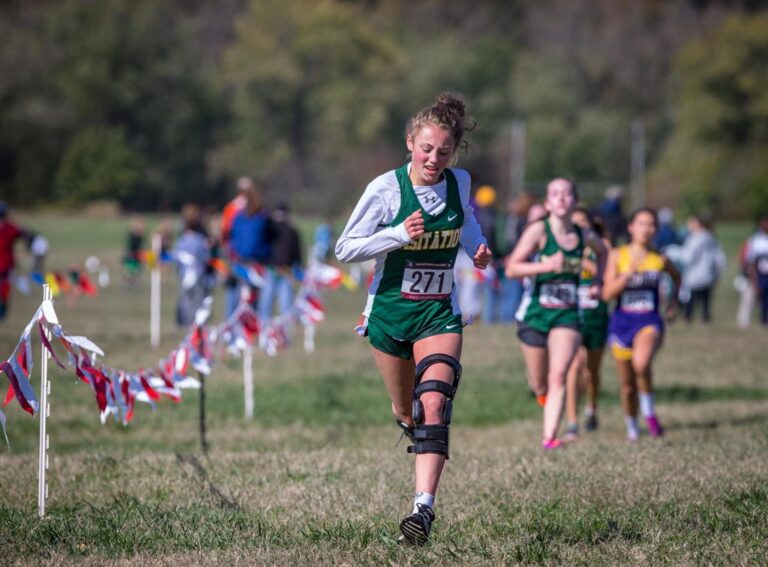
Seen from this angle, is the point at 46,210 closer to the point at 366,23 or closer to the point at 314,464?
the point at 366,23

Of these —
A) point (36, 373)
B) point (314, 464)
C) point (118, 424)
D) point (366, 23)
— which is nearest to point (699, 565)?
point (314, 464)

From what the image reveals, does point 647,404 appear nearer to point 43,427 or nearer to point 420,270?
point 420,270

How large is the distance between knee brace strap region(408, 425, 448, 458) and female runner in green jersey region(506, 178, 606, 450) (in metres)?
3.44

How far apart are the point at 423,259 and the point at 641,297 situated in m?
5.01

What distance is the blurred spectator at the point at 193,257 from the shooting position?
66.5 feet

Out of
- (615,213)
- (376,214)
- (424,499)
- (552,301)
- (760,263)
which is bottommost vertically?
(424,499)

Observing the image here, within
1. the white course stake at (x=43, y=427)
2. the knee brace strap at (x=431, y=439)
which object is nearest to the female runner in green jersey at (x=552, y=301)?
the knee brace strap at (x=431, y=439)

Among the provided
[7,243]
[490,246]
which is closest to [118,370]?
Answer: [7,243]

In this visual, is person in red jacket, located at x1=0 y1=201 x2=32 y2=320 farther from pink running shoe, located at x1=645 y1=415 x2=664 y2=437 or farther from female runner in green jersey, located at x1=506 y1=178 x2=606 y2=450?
female runner in green jersey, located at x1=506 y1=178 x2=606 y2=450

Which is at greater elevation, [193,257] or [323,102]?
[323,102]

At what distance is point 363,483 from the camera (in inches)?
307

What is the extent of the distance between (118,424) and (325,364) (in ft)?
16.0

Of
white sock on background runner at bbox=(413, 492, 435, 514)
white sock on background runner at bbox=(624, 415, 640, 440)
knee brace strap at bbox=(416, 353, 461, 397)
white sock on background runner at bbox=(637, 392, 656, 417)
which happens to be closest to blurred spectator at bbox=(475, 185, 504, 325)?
white sock on background runner at bbox=(637, 392, 656, 417)

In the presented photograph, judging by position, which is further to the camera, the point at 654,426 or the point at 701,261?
the point at 701,261
